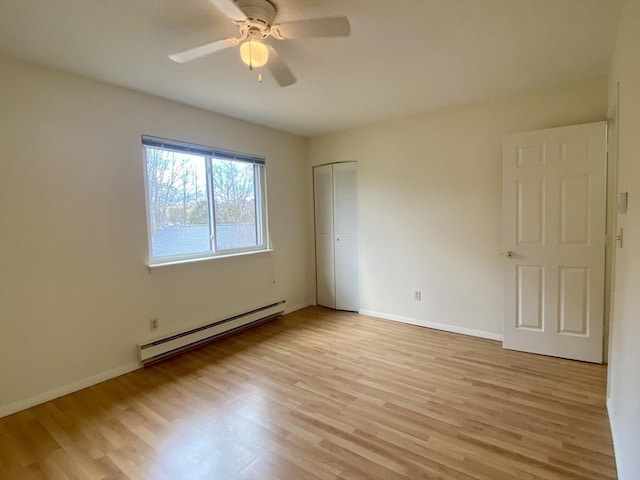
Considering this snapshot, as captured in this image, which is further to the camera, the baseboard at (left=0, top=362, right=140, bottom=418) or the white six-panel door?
A: the white six-panel door

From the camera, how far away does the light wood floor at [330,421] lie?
1.67 m

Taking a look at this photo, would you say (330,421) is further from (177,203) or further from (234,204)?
(234,204)

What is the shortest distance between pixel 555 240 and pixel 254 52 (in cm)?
280

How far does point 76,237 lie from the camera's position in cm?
247

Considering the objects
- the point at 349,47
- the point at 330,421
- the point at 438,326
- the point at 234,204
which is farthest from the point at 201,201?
the point at 438,326

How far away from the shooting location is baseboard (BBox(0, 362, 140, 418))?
2189 millimetres

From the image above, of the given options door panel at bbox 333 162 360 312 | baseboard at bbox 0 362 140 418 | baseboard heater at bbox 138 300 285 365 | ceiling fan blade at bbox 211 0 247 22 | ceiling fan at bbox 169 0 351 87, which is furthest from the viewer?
door panel at bbox 333 162 360 312

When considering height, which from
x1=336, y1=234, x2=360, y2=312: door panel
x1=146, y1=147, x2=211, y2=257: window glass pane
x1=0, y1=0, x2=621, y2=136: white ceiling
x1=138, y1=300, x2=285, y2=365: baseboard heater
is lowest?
x1=138, y1=300, x2=285, y2=365: baseboard heater

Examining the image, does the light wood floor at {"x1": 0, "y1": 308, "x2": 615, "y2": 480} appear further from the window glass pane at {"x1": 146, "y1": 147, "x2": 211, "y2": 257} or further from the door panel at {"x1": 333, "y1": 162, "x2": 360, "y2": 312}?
the door panel at {"x1": 333, "y1": 162, "x2": 360, "y2": 312}

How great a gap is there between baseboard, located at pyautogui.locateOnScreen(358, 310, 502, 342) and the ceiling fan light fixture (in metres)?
3.13

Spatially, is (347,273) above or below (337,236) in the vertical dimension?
below

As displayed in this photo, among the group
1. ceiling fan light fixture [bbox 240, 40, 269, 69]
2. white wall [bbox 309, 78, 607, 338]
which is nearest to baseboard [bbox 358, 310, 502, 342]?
white wall [bbox 309, 78, 607, 338]

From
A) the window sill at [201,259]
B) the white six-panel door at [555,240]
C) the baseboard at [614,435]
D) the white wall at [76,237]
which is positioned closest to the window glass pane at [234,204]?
the window sill at [201,259]

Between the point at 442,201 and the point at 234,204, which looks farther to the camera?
the point at 234,204
